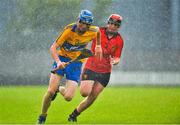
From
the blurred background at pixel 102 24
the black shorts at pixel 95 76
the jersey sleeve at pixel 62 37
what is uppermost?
the jersey sleeve at pixel 62 37

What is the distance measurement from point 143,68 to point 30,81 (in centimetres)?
322

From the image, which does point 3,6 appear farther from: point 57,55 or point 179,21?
point 57,55

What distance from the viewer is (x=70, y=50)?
10.6m

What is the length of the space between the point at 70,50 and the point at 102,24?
13.4 meters

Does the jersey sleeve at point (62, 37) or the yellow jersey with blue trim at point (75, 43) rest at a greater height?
the jersey sleeve at point (62, 37)

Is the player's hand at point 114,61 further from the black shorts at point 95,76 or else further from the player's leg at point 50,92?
the player's leg at point 50,92

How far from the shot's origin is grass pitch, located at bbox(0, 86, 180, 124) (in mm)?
11531

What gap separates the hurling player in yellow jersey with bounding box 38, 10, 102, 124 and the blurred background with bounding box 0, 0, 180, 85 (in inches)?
398

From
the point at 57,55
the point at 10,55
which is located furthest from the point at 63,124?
the point at 10,55

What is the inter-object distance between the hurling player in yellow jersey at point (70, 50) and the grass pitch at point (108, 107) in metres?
0.63

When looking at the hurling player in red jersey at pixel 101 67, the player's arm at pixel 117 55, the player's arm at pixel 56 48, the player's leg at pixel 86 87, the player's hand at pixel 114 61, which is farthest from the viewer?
the hurling player in red jersey at pixel 101 67

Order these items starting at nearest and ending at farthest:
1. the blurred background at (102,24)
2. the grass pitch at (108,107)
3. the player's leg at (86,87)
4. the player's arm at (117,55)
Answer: the player's arm at (117,55) → the player's leg at (86,87) → the grass pitch at (108,107) → the blurred background at (102,24)

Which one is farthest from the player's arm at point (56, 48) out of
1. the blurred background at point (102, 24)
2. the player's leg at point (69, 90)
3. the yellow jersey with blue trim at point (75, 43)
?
the blurred background at point (102, 24)

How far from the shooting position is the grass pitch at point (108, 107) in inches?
454
